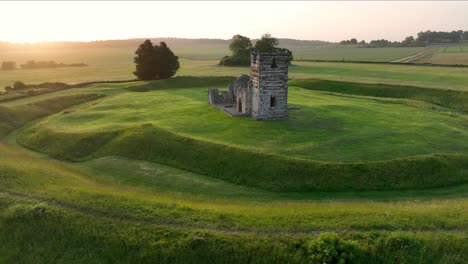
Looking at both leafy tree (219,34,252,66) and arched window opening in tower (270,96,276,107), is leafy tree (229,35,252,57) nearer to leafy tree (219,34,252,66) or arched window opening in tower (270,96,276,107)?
leafy tree (219,34,252,66)

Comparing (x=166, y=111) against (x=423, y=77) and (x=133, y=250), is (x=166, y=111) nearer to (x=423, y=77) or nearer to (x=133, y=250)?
(x=133, y=250)

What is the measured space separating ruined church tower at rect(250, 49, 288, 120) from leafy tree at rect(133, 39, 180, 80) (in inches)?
1481

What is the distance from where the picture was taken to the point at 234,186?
2470cm

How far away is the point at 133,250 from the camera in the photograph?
17.4 meters

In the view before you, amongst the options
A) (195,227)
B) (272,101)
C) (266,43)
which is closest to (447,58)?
(266,43)

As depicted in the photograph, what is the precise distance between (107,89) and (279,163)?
1657 inches

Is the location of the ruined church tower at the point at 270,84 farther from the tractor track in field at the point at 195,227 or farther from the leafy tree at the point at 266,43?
the leafy tree at the point at 266,43

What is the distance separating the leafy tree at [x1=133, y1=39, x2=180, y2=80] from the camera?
70.5 m

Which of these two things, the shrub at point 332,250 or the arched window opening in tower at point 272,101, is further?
the arched window opening in tower at point 272,101

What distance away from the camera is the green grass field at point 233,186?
17109mm

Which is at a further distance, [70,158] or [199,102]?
[199,102]

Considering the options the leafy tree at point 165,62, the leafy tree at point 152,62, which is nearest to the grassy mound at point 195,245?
the leafy tree at point 152,62

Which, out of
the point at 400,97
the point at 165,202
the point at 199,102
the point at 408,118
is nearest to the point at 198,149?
the point at 165,202

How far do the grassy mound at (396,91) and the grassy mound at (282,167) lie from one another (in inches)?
970
